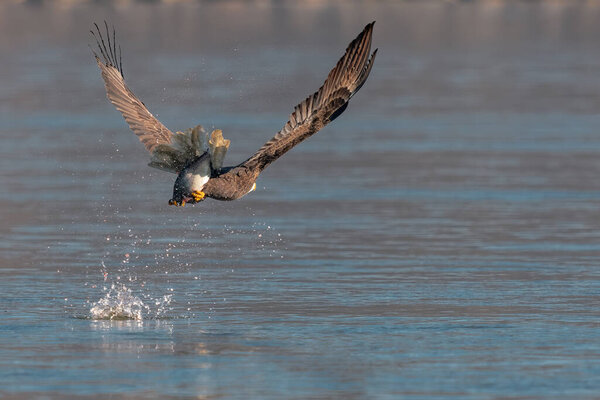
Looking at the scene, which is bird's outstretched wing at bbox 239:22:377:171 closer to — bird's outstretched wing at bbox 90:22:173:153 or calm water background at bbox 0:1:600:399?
calm water background at bbox 0:1:600:399

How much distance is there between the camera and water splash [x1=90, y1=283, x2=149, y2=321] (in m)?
14.0

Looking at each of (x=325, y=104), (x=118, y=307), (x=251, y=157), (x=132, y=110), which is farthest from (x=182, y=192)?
(x=132, y=110)

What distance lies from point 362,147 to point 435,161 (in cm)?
219

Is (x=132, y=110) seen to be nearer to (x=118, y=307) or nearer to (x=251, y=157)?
(x=118, y=307)

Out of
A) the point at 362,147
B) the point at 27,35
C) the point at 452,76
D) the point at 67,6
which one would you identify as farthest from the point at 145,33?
the point at 362,147

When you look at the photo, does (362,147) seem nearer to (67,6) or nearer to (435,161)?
(435,161)

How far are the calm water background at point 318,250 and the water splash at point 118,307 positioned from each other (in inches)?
3.5

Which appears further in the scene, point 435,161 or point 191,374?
point 435,161

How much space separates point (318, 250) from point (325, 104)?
154 inches

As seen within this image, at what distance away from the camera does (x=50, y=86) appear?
38875mm

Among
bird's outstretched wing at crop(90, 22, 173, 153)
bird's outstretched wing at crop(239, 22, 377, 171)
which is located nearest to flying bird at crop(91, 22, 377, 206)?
bird's outstretched wing at crop(239, 22, 377, 171)

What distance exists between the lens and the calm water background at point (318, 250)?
11859 millimetres

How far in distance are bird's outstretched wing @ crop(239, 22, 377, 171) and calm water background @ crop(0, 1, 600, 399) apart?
133 cm

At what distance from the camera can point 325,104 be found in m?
13.4
